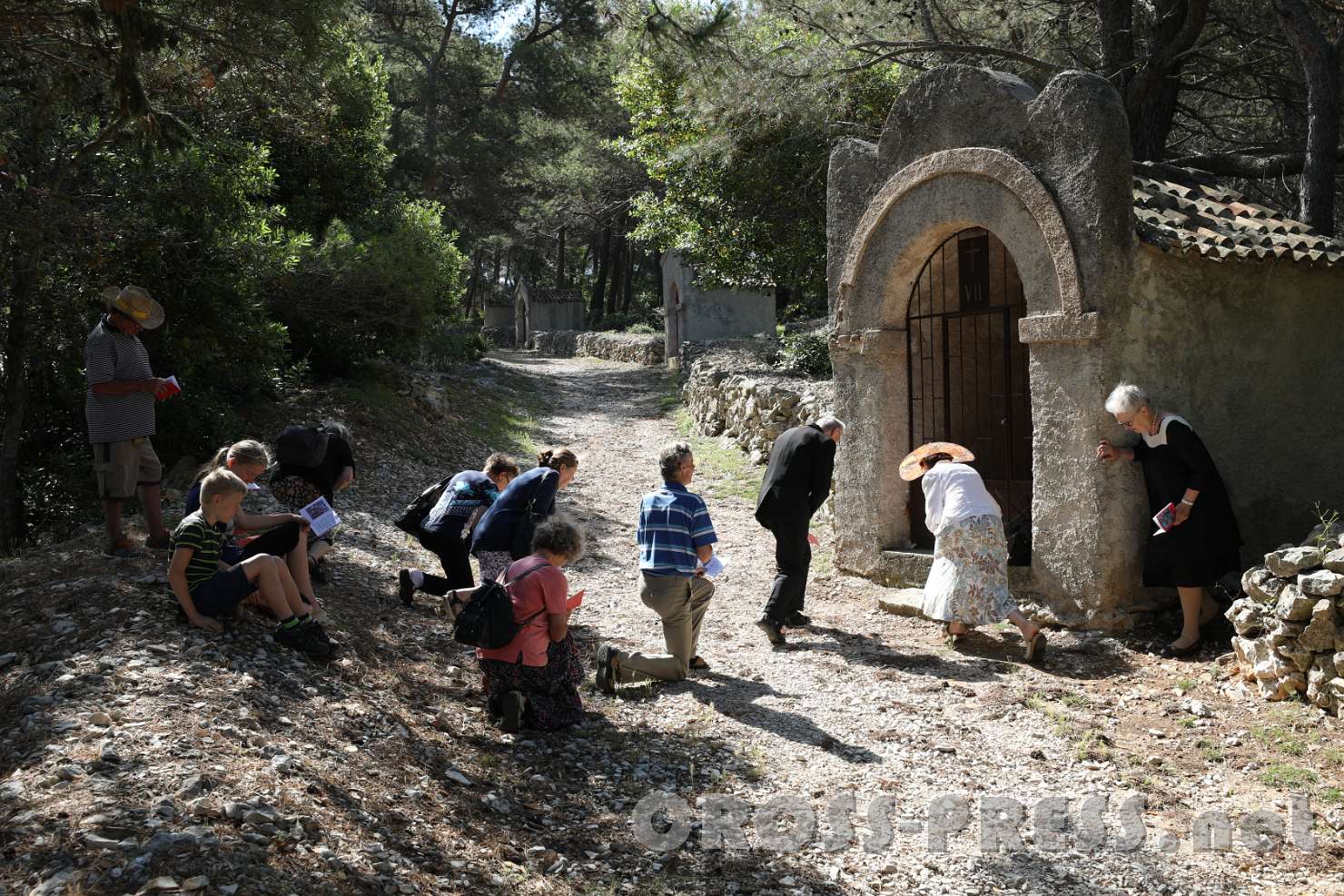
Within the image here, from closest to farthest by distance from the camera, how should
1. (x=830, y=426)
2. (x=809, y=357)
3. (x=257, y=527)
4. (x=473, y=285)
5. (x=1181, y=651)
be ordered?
(x=257, y=527)
(x=1181, y=651)
(x=830, y=426)
(x=809, y=357)
(x=473, y=285)

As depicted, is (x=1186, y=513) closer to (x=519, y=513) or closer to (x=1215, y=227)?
(x=1215, y=227)

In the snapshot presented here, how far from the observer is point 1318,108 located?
909 cm

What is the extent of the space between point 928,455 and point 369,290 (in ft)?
28.0

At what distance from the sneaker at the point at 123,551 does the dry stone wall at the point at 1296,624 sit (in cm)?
704

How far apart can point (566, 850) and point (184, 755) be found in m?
1.62

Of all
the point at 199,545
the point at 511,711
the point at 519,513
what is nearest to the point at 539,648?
the point at 511,711

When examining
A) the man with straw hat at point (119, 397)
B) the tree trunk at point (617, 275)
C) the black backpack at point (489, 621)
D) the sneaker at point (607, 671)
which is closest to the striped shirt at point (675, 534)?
the sneaker at point (607, 671)

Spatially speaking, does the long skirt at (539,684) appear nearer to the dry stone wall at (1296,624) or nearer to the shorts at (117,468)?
the shorts at (117,468)

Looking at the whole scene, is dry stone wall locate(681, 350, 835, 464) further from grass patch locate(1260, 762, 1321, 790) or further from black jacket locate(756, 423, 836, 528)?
grass patch locate(1260, 762, 1321, 790)

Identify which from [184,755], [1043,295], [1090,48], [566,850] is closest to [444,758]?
[566,850]

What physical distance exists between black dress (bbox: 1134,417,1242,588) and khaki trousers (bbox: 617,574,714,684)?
10.1ft

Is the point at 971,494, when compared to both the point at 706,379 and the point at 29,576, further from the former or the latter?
the point at 706,379

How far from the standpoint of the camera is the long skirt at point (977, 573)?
7.08 meters

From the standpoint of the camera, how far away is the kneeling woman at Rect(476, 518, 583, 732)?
552 cm
